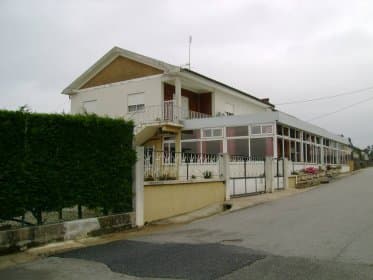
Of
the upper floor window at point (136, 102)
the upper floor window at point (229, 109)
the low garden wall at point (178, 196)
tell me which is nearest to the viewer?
the low garden wall at point (178, 196)

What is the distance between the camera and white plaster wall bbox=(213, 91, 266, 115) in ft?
98.8

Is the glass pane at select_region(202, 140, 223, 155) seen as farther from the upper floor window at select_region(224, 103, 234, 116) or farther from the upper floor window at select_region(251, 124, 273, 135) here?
the upper floor window at select_region(224, 103, 234, 116)

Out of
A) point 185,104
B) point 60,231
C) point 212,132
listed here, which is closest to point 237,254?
point 60,231

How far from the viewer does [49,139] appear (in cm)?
934

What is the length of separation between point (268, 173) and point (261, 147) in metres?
3.93

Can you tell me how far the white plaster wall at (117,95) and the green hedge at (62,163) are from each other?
621 inches

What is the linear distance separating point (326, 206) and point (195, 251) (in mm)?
→ 7631

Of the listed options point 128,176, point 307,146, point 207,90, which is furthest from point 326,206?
point 207,90

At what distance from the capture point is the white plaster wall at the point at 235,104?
30.1 meters

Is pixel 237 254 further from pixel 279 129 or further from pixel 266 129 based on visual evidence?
pixel 279 129

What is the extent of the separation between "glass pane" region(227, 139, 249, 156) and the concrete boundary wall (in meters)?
13.2

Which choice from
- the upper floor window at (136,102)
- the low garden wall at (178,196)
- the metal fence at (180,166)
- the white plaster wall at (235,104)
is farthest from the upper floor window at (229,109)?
the low garden wall at (178,196)

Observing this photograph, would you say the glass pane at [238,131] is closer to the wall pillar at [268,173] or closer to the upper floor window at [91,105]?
the wall pillar at [268,173]

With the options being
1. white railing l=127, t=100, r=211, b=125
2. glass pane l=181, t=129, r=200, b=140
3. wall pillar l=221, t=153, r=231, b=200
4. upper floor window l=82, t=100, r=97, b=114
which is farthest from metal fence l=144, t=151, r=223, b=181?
upper floor window l=82, t=100, r=97, b=114
